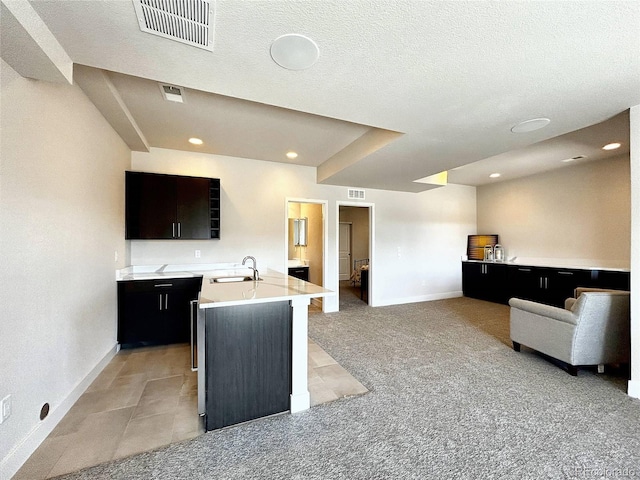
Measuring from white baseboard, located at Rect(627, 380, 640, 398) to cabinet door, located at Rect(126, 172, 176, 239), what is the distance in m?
5.16

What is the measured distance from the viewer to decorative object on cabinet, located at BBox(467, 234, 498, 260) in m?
6.30

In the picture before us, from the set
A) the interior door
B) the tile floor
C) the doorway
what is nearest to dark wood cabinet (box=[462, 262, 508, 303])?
the doorway

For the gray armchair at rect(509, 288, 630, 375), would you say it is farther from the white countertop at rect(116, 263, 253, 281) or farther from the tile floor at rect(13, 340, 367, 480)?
the white countertop at rect(116, 263, 253, 281)

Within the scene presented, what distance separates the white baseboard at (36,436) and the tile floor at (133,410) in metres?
0.03

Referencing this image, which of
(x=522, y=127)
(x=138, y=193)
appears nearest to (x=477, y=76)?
(x=522, y=127)

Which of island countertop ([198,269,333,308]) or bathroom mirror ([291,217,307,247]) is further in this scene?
bathroom mirror ([291,217,307,247])

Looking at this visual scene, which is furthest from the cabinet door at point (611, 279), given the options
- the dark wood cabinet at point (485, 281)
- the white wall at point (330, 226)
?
the white wall at point (330, 226)

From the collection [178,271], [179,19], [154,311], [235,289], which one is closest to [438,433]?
[235,289]

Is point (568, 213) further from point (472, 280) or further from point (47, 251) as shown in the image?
point (47, 251)

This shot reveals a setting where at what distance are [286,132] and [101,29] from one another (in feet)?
6.87

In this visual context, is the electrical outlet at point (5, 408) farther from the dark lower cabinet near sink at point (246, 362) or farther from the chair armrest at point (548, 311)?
the chair armrest at point (548, 311)

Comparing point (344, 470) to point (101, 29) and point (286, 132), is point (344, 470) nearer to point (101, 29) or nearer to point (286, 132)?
point (101, 29)

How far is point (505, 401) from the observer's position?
2195 millimetres

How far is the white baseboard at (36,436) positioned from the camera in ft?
4.78
